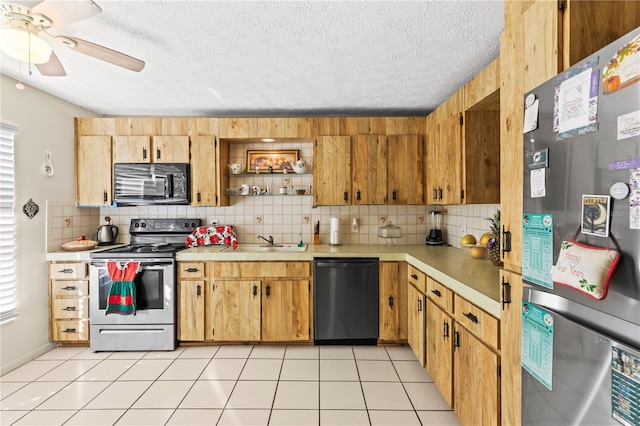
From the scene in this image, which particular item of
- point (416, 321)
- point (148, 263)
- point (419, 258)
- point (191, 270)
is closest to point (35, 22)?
point (148, 263)

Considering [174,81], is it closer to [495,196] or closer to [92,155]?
[92,155]

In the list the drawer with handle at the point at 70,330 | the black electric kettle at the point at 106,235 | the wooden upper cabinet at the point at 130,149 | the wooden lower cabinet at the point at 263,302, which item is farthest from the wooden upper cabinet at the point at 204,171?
the drawer with handle at the point at 70,330

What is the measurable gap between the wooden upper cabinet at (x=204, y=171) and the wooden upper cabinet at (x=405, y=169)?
1.84 metres

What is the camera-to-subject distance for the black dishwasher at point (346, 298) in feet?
10.5

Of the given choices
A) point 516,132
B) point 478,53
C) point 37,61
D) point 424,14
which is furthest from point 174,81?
point 516,132

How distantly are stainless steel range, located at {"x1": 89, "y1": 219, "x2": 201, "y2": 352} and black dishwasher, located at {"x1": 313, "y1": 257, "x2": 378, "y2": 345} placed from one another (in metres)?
1.41

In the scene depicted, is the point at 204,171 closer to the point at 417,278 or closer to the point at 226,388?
the point at 226,388

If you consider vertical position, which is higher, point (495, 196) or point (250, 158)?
point (250, 158)

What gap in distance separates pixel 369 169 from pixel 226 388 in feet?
7.81

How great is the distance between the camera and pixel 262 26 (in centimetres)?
194

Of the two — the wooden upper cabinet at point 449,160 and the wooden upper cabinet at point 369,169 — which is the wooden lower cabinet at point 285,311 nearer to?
the wooden upper cabinet at point 369,169

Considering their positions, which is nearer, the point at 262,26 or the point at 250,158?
the point at 262,26

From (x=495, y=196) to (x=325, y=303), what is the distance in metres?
1.77

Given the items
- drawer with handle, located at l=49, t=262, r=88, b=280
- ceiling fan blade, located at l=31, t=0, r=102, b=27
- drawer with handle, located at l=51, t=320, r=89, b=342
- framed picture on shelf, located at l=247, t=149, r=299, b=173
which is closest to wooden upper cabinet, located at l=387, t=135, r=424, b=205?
framed picture on shelf, located at l=247, t=149, r=299, b=173
